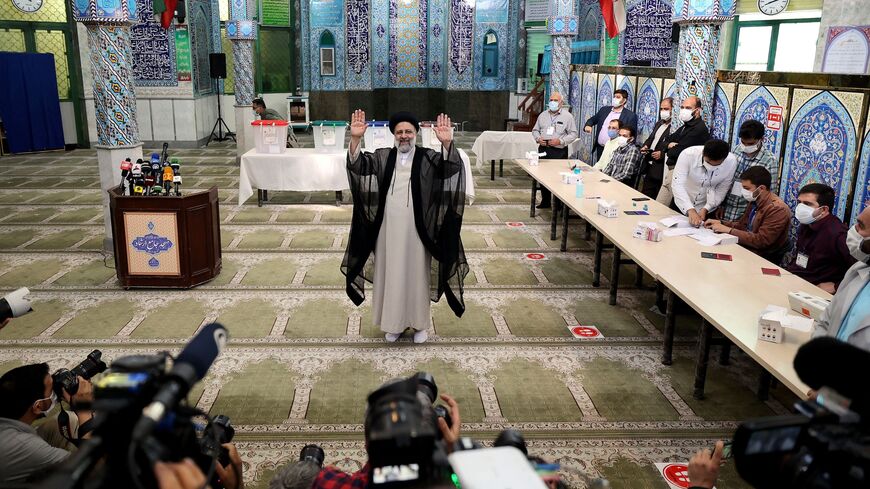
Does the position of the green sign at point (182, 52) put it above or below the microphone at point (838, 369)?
above

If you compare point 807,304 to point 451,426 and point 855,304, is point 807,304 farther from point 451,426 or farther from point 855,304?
point 451,426

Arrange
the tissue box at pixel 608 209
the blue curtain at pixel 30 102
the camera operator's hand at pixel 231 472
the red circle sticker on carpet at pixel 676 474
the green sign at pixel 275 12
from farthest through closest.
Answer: the green sign at pixel 275 12 < the blue curtain at pixel 30 102 < the tissue box at pixel 608 209 < the red circle sticker on carpet at pixel 676 474 < the camera operator's hand at pixel 231 472

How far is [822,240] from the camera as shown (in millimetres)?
4523

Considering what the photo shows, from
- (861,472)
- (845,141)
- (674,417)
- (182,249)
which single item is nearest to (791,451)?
(861,472)

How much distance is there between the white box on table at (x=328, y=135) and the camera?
9.41 metres

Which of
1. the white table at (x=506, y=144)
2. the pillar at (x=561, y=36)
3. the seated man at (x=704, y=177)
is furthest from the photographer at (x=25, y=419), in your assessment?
the pillar at (x=561, y=36)

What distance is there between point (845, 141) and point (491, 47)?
12.9 meters

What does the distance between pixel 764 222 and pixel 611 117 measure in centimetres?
438

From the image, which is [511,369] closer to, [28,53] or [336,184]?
[336,184]

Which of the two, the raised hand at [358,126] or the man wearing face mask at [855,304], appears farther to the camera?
the raised hand at [358,126]

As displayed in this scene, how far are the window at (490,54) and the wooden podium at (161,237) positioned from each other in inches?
494

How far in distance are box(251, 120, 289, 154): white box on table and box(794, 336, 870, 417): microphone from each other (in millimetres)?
8286

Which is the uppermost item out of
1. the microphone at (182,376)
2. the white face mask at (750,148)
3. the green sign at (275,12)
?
the green sign at (275,12)

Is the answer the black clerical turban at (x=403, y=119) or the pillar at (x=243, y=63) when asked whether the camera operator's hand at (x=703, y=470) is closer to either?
the black clerical turban at (x=403, y=119)
